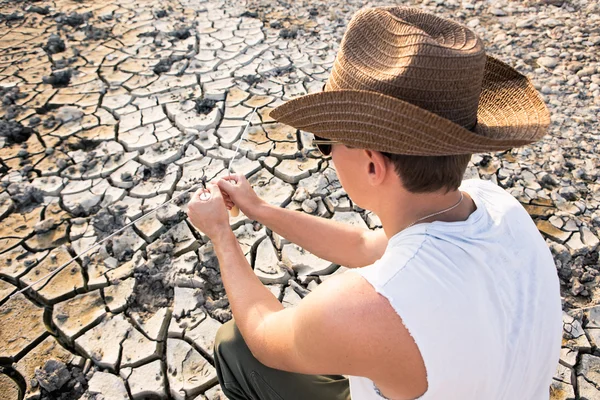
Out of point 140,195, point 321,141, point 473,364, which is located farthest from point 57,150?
point 473,364

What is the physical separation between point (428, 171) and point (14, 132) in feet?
10.6

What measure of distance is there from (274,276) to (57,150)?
6.17 feet

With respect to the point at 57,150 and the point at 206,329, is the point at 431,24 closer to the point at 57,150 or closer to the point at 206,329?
the point at 206,329

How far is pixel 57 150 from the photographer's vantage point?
321 cm

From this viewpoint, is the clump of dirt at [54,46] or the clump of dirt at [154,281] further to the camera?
the clump of dirt at [54,46]

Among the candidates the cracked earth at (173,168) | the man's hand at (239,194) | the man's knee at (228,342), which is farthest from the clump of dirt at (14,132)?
the man's knee at (228,342)

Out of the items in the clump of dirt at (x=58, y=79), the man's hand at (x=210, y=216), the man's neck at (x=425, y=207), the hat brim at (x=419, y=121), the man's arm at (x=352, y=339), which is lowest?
the clump of dirt at (x=58, y=79)

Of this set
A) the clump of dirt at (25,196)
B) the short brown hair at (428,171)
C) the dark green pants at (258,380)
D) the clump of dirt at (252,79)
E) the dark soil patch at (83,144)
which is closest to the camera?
the short brown hair at (428,171)

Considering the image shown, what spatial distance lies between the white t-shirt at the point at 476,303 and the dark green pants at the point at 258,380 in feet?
1.09

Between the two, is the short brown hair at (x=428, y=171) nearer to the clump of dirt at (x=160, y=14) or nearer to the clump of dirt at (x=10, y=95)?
the clump of dirt at (x=10, y=95)

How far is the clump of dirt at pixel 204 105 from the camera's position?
3500 mm

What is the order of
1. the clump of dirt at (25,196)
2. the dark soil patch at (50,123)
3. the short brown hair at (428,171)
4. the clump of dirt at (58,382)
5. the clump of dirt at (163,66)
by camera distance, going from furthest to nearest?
the clump of dirt at (163,66), the dark soil patch at (50,123), the clump of dirt at (25,196), the clump of dirt at (58,382), the short brown hair at (428,171)

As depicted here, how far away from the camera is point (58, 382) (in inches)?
76.5

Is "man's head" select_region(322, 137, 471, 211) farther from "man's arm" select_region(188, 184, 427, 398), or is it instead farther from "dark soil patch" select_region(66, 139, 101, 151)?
"dark soil patch" select_region(66, 139, 101, 151)
